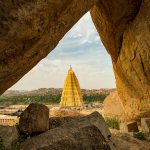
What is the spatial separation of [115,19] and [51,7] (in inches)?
313

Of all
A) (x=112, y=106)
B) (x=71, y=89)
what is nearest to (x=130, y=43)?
(x=112, y=106)

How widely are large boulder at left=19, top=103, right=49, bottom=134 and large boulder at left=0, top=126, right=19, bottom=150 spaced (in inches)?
22.7

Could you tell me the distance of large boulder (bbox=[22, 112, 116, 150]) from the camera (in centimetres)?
1191

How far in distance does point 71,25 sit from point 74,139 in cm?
387

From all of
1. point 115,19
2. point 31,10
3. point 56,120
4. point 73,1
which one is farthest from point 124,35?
point 31,10

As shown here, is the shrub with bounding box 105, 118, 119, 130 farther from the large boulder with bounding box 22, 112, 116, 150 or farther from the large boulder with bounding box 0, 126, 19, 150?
the large boulder with bounding box 0, 126, 19, 150

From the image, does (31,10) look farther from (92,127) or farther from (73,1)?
(92,127)

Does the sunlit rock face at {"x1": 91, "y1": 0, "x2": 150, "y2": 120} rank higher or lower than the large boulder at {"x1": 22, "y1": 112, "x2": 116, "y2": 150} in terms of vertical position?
higher

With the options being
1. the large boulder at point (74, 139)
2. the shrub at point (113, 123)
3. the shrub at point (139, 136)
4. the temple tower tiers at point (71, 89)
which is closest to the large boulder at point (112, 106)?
the shrub at point (113, 123)

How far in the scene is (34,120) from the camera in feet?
42.7

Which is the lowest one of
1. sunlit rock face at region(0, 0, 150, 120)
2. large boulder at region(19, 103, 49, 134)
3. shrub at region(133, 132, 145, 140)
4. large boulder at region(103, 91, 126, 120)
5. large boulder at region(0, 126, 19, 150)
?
shrub at region(133, 132, 145, 140)

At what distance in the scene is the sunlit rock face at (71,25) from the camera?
9.68 m

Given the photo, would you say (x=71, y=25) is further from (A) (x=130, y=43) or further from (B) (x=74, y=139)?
(A) (x=130, y=43)

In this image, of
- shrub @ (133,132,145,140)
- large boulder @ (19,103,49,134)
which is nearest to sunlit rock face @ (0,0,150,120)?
large boulder @ (19,103,49,134)
